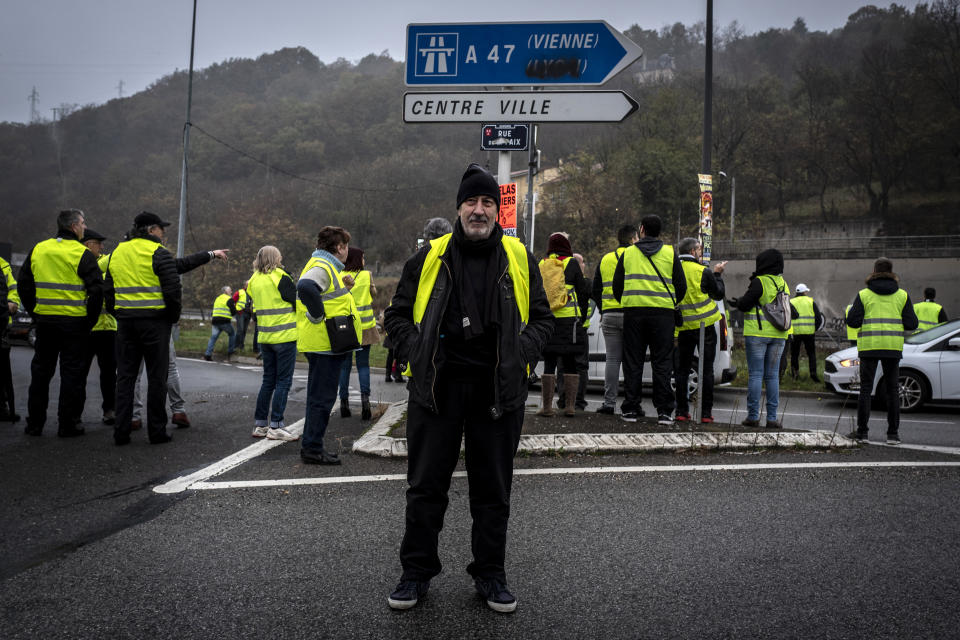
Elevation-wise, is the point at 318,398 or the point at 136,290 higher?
the point at 136,290

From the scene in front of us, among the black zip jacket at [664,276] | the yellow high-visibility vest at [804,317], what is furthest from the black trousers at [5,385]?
the yellow high-visibility vest at [804,317]

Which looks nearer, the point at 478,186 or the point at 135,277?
the point at 478,186

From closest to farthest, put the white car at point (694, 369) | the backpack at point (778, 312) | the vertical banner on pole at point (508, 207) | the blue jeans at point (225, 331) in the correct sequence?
the vertical banner on pole at point (508, 207), the backpack at point (778, 312), the white car at point (694, 369), the blue jeans at point (225, 331)

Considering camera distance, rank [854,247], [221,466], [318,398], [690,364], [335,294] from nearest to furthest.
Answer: [221,466]
[318,398]
[335,294]
[690,364]
[854,247]

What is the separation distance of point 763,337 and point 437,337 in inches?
228

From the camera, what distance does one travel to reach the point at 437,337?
10.8ft

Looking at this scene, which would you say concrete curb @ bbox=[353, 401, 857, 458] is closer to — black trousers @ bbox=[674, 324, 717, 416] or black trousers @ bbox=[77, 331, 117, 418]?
black trousers @ bbox=[674, 324, 717, 416]

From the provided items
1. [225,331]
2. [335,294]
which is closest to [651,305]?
[335,294]

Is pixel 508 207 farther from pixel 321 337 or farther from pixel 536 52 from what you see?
pixel 321 337

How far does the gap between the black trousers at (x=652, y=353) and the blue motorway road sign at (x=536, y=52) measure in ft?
7.88

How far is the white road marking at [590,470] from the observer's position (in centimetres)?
A: 526

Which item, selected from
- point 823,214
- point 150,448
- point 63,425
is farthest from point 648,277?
point 823,214

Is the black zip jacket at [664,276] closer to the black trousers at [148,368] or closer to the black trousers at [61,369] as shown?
the black trousers at [148,368]

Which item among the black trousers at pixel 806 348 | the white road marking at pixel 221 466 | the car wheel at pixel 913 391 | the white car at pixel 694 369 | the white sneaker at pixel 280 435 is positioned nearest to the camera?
the white road marking at pixel 221 466
